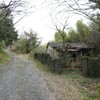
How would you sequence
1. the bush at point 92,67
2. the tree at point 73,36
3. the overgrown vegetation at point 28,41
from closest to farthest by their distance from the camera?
the bush at point 92,67
the tree at point 73,36
the overgrown vegetation at point 28,41

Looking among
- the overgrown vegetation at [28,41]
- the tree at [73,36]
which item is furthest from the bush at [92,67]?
the overgrown vegetation at [28,41]

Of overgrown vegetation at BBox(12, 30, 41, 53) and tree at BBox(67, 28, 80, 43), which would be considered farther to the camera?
overgrown vegetation at BBox(12, 30, 41, 53)

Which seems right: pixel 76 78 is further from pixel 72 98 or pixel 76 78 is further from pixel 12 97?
pixel 12 97

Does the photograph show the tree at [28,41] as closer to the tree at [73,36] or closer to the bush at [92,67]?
the tree at [73,36]

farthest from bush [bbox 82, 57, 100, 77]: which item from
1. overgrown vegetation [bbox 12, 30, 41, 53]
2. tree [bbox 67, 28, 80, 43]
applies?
overgrown vegetation [bbox 12, 30, 41, 53]

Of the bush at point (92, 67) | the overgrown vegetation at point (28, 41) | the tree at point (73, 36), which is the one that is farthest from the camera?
the overgrown vegetation at point (28, 41)

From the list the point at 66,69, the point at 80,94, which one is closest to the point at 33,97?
the point at 80,94

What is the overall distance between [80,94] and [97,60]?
7655 mm

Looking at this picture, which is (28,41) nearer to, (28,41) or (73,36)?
(28,41)

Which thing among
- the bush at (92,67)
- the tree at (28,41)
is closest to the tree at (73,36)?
the tree at (28,41)

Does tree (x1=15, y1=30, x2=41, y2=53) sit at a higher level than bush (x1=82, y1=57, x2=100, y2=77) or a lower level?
higher

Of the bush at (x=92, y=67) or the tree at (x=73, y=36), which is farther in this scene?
the tree at (x=73, y=36)

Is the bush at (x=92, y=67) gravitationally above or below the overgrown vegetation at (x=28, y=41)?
below

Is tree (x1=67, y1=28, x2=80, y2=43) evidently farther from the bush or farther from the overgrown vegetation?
the bush
